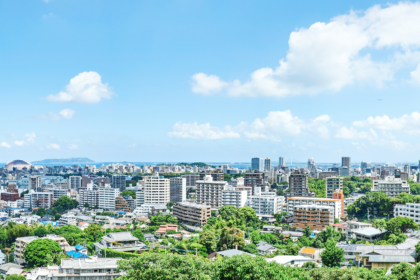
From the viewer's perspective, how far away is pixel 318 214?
2230 cm

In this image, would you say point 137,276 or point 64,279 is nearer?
point 137,276

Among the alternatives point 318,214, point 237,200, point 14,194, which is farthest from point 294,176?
point 14,194

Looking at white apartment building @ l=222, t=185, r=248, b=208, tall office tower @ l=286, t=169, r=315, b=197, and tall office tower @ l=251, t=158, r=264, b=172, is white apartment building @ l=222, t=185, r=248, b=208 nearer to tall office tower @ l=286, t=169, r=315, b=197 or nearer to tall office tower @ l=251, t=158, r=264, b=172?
tall office tower @ l=286, t=169, r=315, b=197

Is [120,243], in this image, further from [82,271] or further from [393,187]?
[393,187]

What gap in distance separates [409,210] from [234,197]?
42.2 feet

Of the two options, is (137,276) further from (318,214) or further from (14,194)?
(14,194)

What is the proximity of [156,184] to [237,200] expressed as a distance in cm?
787

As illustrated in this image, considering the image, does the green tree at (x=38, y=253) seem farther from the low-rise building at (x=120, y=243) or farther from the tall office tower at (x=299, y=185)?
the tall office tower at (x=299, y=185)

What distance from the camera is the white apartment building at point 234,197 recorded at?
2989 cm

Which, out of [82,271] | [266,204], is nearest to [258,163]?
[266,204]

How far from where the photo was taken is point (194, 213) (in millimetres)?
26016

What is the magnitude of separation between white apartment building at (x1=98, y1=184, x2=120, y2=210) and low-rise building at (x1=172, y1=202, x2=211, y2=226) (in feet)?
32.3

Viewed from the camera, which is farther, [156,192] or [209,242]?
[156,192]

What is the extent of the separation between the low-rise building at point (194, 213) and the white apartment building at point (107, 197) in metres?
9.84
